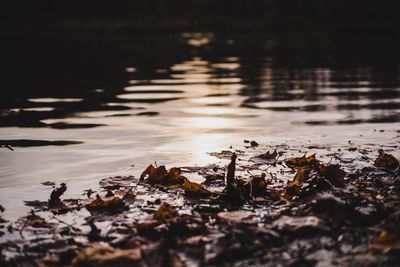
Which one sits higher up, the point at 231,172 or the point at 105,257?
the point at 231,172

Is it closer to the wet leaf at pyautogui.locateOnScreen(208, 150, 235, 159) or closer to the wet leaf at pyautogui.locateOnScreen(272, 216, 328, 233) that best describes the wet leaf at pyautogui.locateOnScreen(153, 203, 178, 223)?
the wet leaf at pyautogui.locateOnScreen(272, 216, 328, 233)

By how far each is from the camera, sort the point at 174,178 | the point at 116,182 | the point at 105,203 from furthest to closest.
Result: the point at 116,182 < the point at 174,178 < the point at 105,203

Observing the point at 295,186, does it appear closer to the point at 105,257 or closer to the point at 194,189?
the point at 194,189

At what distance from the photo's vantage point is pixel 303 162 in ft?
15.5

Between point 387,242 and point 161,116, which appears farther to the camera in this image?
point 161,116

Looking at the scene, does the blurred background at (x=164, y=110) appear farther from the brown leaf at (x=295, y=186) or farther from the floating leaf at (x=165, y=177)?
the brown leaf at (x=295, y=186)

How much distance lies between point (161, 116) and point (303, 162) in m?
3.63

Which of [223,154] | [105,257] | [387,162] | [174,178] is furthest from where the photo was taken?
[223,154]

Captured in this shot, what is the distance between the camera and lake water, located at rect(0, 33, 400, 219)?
504 centimetres

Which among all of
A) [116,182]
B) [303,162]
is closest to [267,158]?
[303,162]

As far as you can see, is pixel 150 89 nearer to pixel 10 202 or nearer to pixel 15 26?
pixel 10 202

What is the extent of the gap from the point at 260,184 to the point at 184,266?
1.29m

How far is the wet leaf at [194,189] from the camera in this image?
3822 mm

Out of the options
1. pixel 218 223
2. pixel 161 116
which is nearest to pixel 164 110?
pixel 161 116
